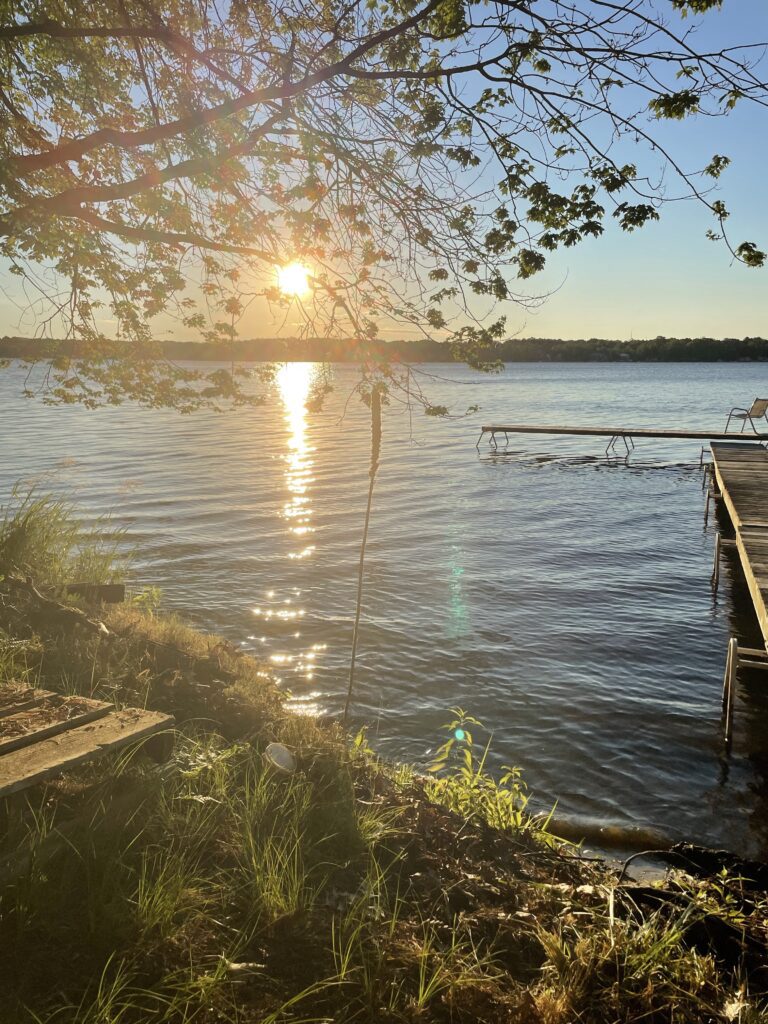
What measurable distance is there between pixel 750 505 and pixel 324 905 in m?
10.9

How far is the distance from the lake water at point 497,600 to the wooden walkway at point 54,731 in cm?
242

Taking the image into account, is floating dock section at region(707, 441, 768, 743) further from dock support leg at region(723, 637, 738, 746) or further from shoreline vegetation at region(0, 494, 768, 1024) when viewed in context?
shoreline vegetation at region(0, 494, 768, 1024)

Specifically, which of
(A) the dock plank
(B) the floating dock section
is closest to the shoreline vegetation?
(A) the dock plank

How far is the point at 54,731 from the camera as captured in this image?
3.91 metres

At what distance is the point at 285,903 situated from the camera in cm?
311

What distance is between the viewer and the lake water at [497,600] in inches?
249

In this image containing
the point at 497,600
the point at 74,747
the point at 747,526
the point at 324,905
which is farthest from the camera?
the point at 497,600

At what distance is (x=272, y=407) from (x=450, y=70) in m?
53.2

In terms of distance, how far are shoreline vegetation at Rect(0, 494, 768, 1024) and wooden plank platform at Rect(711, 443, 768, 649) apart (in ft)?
10.2

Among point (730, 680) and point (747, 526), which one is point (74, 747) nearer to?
point (730, 680)

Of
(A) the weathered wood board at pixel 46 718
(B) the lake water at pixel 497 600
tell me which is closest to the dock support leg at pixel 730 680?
(B) the lake water at pixel 497 600

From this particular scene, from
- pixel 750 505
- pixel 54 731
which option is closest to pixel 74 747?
pixel 54 731

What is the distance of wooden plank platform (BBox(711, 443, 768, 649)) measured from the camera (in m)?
7.18

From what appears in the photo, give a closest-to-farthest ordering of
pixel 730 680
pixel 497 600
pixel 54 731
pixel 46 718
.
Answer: pixel 54 731
pixel 46 718
pixel 730 680
pixel 497 600
